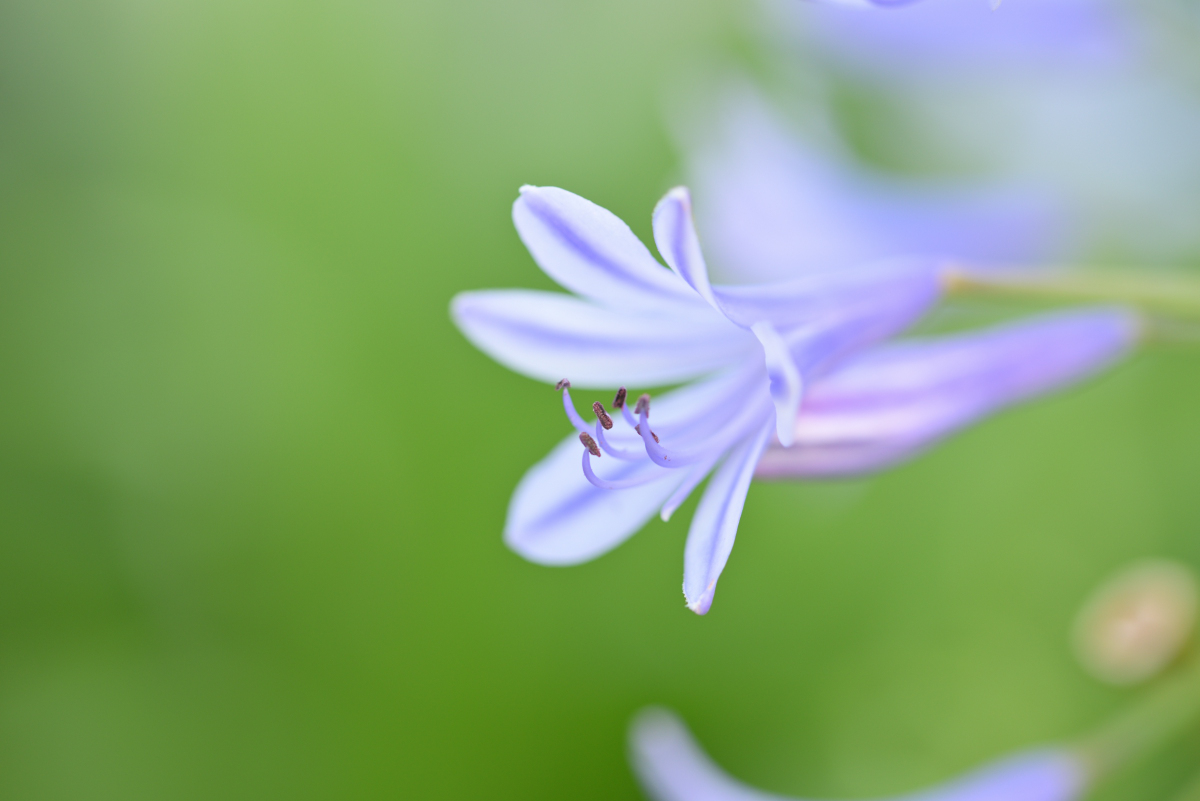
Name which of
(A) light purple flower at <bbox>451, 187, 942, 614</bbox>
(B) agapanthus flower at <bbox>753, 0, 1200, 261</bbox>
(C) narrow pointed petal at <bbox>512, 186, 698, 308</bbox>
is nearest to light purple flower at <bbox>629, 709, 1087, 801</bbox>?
(A) light purple flower at <bbox>451, 187, 942, 614</bbox>

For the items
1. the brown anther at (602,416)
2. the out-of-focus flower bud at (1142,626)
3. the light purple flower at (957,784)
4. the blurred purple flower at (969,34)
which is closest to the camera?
the brown anther at (602,416)

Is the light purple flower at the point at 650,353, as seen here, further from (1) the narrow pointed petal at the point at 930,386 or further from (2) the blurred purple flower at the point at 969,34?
(2) the blurred purple flower at the point at 969,34

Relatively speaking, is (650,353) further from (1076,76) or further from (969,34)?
(1076,76)

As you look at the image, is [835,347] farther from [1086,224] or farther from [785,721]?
[785,721]

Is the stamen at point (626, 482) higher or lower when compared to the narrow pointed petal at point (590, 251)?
lower

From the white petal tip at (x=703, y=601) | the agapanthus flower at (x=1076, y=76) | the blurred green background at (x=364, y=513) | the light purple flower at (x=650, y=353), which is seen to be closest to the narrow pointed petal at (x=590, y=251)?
the light purple flower at (x=650, y=353)

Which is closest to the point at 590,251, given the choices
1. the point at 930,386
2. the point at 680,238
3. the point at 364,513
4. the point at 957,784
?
the point at 680,238
